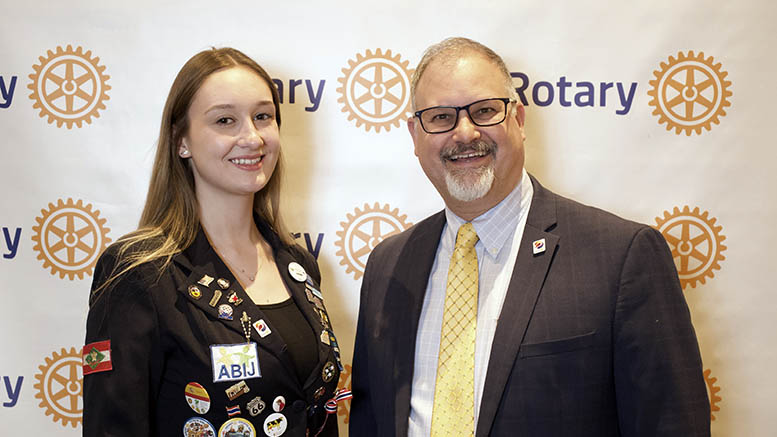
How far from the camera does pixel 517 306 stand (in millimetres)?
1714

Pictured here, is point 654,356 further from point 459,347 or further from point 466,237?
point 466,237

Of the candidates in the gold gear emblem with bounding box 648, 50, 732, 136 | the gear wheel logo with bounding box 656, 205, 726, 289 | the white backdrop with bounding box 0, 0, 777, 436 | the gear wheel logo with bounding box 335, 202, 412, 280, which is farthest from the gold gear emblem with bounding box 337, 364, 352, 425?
the gold gear emblem with bounding box 648, 50, 732, 136

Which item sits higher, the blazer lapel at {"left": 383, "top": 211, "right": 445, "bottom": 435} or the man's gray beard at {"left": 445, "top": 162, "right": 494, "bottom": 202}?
the man's gray beard at {"left": 445, "top": 162, "right": 494, "bottom": 202}

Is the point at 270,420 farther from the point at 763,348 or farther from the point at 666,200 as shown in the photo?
the point at 763,348

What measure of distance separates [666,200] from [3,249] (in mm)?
2538

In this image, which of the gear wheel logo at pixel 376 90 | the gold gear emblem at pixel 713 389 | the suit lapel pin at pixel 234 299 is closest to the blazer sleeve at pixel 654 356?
the gold gear emblem at pixel 713 389

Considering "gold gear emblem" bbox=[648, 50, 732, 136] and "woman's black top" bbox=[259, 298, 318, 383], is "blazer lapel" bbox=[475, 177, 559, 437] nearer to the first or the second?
"woman's black top" bbox=[259, 298, 318, 383]

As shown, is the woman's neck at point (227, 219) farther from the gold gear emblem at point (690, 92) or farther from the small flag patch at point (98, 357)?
the gold gear emblem at point (690, 92)

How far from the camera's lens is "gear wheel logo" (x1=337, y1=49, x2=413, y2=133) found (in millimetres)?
2514

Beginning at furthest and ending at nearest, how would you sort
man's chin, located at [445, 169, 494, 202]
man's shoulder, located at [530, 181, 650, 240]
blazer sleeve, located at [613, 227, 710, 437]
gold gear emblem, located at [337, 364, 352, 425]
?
gold gear emblem, located at [337, 364, 352, 425] < man's chin, located at [445, 169, 494, 202] < man's shoulder, located at [530, 181, 650, 240] < blazer sleeve, located at [613, 227, 710, 437]

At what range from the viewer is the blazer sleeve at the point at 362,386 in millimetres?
2107

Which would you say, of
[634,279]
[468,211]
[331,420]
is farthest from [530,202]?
[331,420]

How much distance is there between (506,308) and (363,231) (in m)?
0.94

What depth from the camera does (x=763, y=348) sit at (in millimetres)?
2441
